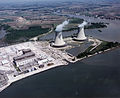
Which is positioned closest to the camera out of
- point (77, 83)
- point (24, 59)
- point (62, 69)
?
point (77, 83)

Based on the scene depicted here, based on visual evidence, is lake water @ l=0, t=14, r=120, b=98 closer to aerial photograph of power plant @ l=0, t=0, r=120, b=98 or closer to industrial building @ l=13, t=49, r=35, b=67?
aerial photograph of power plant @ l=0, t=0, r=120, b=98

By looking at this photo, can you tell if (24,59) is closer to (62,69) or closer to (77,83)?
(62,69)

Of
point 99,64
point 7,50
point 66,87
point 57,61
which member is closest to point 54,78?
point 66,87

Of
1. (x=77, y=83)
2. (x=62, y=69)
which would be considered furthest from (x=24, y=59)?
(x=77, y=83)

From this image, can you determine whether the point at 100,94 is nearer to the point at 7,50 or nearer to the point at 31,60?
the point at 31,60

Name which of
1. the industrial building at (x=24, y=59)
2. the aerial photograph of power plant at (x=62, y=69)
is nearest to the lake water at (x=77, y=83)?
the aerial photograph of power plant at (x=62, y=69)

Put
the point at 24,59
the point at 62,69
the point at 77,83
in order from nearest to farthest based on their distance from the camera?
the point at 77,83 → the point at 62,69 → the point at 24,59

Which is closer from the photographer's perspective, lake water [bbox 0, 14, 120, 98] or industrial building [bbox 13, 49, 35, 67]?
lake water [bbox 0, 14, 120, 98]

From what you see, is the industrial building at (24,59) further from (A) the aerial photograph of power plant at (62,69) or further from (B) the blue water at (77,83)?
(B) the blue water at (77,83)

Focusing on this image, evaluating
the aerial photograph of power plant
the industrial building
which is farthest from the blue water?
the industrial building

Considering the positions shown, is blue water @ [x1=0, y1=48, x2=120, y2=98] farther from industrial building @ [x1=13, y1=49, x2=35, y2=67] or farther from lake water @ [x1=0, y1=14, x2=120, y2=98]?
industrial building @ [x1=13, y1=49, x2=35, y2=67]

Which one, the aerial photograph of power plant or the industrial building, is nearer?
the aerial photograph of power plant
